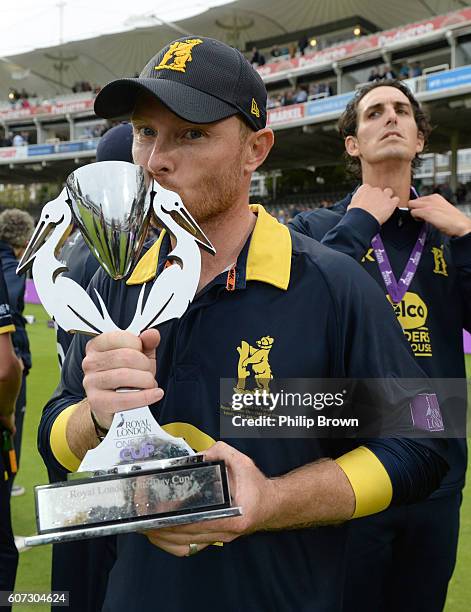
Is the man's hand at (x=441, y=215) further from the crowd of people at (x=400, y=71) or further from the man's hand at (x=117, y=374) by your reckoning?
the crowd of people at (x=400, y=71)

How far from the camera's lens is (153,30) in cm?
3419

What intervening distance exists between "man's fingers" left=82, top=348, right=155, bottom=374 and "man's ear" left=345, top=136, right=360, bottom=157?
4.84 ft

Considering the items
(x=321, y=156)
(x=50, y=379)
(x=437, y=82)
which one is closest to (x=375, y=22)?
(x=321, y=156)

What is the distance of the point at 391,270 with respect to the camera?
→ 6.26 feet

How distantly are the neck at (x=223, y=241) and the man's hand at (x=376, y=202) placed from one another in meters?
0.70

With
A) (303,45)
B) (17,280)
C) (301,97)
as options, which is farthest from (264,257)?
(303,45)

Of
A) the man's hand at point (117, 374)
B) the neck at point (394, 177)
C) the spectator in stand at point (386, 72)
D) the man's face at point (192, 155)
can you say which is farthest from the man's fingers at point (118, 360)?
the spectator in stand at point (386, 72)

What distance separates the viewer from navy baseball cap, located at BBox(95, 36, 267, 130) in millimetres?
1115

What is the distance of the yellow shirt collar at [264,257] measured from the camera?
1171 mm

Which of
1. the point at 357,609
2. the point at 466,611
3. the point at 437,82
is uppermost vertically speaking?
the point at 437,82

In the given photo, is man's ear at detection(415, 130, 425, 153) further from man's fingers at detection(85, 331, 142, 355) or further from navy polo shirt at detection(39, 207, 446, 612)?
man's fingers at detection(85, 331, 142, 355)

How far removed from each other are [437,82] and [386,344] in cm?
1784

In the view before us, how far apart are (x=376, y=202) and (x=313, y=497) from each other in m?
1.09

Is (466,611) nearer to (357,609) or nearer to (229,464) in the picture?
(357,609)
